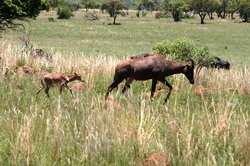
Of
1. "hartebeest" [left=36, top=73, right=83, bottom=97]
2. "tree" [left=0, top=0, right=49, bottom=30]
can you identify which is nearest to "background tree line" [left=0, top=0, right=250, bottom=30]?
"tree" [left=0, top=0, right=49, bottom=30]

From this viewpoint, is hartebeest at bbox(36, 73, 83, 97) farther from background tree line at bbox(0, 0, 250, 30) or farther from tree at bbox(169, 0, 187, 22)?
tree at bbox(169, 0, 187, 22)

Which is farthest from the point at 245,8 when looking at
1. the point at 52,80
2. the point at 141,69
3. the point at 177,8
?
the point at 52,80

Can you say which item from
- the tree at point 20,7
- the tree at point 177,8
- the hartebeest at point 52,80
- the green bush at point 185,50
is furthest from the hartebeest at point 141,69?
the tree at point 177,8

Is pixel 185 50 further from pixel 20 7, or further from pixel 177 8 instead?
pixel 177 8

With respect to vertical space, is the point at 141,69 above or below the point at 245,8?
below

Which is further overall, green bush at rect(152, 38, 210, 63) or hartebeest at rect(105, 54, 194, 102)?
green bush at rect(152, 38, 210, 63)

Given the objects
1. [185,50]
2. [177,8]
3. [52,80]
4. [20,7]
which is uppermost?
[20,7]

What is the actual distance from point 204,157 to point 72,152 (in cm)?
146

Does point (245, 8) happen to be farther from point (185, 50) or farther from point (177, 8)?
point (185, 50)

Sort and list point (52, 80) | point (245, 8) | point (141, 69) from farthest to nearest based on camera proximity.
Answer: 1. point (245, 8)
2. point (141, 69)
3. point (52, 80)

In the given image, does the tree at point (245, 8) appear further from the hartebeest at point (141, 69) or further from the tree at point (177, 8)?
the hartebeest at point (141, 69)

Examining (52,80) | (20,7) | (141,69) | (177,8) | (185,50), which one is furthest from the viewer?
(177,8)

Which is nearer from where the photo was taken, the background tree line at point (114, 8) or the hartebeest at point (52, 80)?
the hartebeest at point (52, 80)

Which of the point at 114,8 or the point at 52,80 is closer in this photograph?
the point at 52,80
